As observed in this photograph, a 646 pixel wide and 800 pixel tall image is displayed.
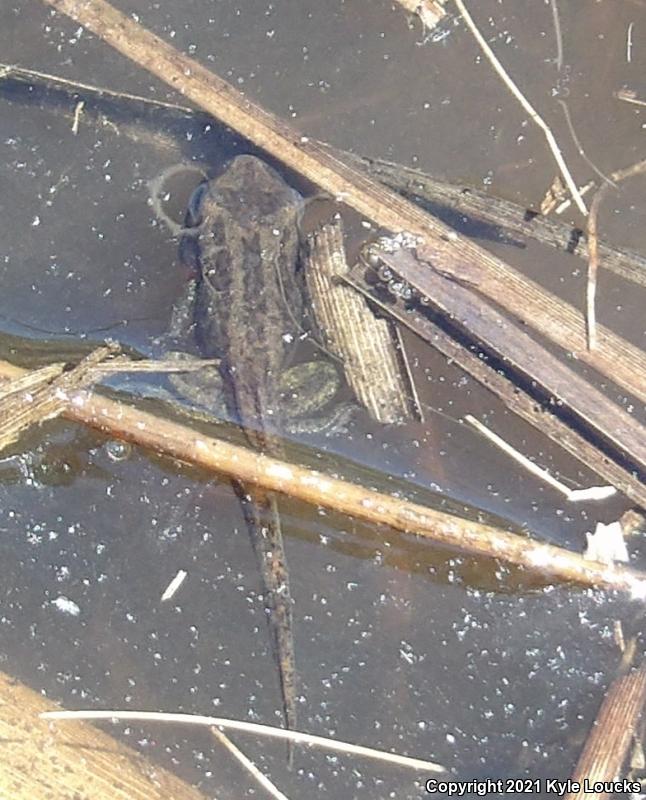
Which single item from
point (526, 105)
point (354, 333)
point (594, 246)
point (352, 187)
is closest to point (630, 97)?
point (526, 105)

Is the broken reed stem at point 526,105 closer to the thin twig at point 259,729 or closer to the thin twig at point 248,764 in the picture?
the thin twig at point 259,729

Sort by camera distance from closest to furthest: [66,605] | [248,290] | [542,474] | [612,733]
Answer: [612,733] → [542,474] → [66,605] → [248,290]

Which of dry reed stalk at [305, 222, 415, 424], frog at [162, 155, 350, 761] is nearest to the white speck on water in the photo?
frog at [162, 155, 350, 761]

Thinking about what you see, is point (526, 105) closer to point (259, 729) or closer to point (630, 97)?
point (630, 97)

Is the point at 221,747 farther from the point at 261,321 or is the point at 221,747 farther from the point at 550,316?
the point at 550,316

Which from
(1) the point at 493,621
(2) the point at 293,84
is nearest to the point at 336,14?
(2) the point at 293,84

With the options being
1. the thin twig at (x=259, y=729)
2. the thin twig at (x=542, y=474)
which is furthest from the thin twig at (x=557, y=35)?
the thin twig at (x=259, y=729)

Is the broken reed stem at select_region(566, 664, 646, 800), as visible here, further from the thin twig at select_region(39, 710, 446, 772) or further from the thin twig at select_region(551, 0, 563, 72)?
the thin twig at select_region(551, 0, 563, 72)
